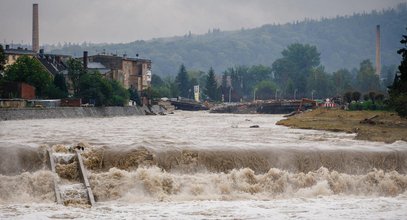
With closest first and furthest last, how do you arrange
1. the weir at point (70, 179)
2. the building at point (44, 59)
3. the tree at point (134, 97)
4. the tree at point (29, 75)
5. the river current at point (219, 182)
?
the river current at point (219, 182)
the weir at point (70, 179)
the tree at point (29, 75)
the building at point (44, 59)
the tree at point (134, 97)

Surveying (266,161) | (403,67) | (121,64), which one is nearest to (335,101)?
(121,64)

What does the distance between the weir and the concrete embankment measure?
52.1 meters

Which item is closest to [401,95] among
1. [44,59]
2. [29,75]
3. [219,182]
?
[219,182]

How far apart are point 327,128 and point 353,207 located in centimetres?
4154

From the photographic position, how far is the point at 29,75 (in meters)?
120

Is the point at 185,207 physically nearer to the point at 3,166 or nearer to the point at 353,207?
the point at 353,207

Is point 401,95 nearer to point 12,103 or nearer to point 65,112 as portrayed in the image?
point 65,112

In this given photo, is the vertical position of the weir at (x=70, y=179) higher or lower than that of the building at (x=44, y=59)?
lower

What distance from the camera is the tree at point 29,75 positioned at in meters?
119

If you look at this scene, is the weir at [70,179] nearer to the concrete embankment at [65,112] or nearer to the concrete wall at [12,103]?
the concrete embankment at [65,112]

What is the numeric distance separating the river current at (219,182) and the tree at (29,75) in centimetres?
8308

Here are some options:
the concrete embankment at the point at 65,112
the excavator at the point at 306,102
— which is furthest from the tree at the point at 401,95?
the excavator at the point at 306,102

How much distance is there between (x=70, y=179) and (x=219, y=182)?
22.8 feet

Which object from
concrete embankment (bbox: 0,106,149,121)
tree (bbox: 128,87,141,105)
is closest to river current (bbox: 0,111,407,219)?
concrete embankment (bbox: 0,106,149,121)
